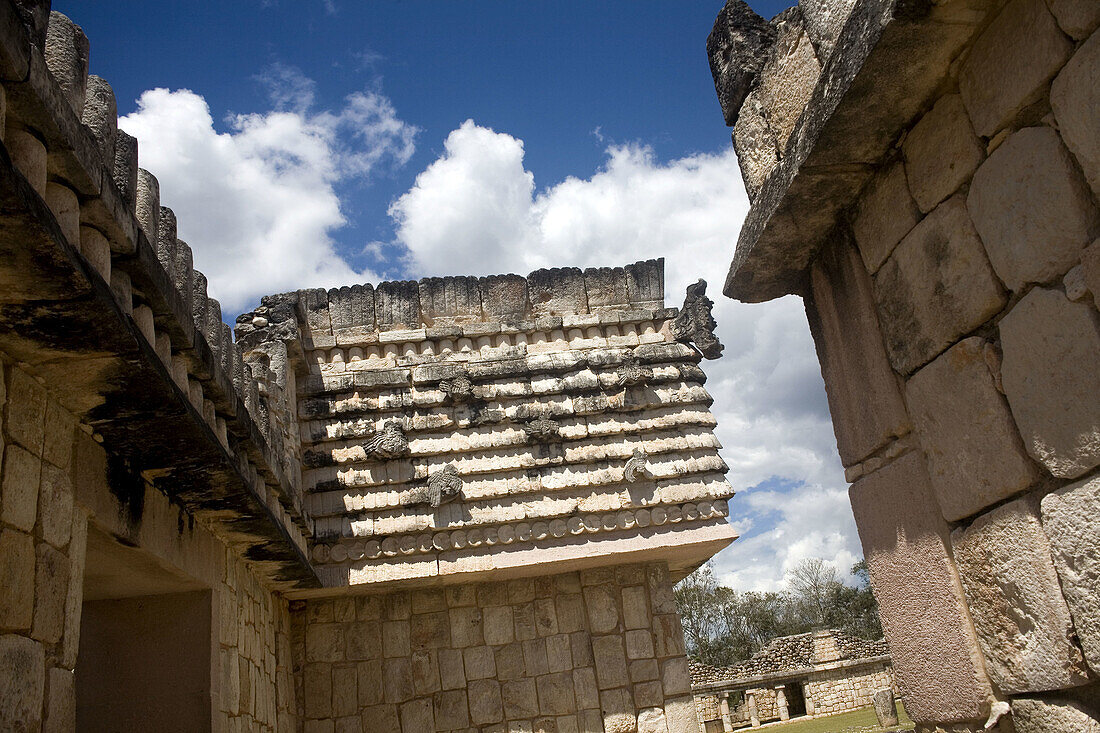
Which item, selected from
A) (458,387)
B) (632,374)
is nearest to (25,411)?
(458,387)

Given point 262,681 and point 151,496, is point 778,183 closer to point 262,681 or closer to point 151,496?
point 151,496

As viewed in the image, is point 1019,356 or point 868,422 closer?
point 1019,356

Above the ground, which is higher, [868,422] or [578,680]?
[868,422]

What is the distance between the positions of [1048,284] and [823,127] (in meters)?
0.93

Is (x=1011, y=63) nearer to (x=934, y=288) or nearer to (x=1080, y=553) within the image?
(x=934, y=288)

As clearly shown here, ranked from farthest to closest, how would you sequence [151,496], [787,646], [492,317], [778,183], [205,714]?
[787,646], [492,317], [205,714], [151,496], [778,183]

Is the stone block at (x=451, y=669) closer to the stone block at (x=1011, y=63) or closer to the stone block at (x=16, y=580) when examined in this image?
the stone block at (x=16, y=580)

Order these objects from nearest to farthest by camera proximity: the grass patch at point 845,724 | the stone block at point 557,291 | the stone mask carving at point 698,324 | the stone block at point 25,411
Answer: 1. the stone block at point 25,411
2. the stone mask carving at point 698,324
3. the stone block at point 557,291
4. the grass patch at point 845,724

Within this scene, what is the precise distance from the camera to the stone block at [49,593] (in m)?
2.97

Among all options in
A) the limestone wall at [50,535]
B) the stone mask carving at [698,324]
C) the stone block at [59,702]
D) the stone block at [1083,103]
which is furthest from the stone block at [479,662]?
the stone block at [1083,103]

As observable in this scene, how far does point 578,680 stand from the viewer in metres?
7.04

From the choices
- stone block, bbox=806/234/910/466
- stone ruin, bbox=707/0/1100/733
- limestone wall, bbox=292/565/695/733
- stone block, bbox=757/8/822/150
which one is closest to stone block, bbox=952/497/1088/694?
stone ruin, bbox=707/0/1100/733

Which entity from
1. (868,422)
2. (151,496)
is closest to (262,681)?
(151,496)

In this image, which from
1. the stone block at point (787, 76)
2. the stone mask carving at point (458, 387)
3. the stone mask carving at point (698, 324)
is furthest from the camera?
the stone mask carving at point (698, 324)
